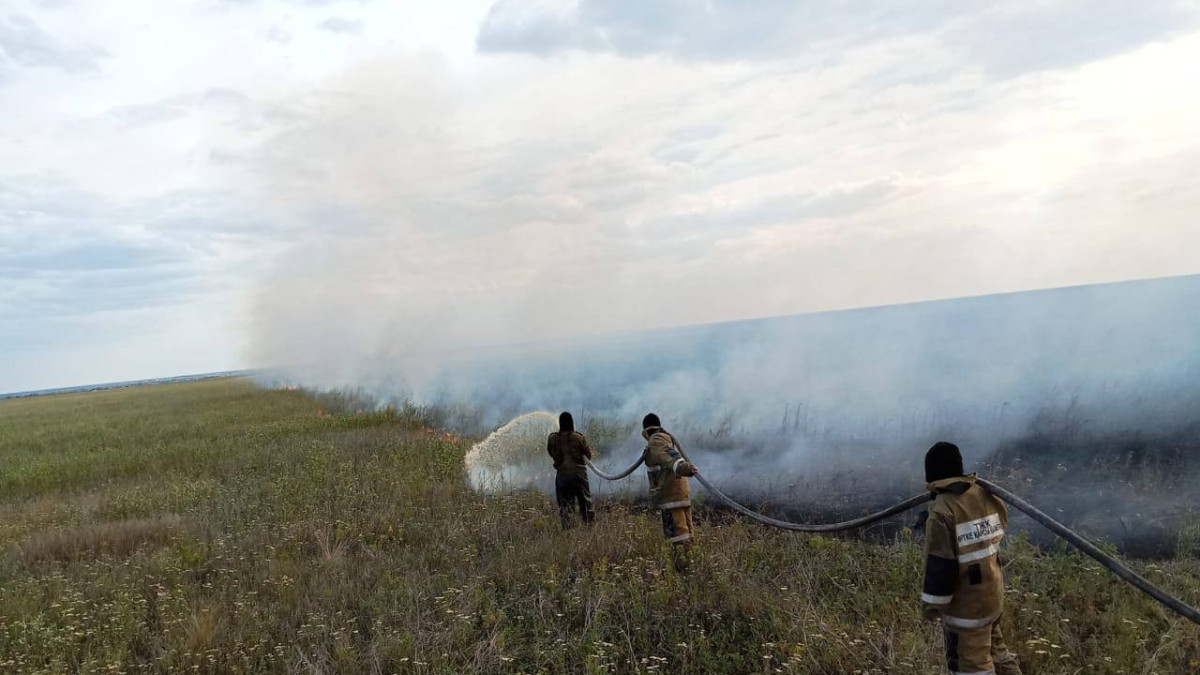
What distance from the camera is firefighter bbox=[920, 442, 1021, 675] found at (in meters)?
3.96

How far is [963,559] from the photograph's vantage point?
3973 mm

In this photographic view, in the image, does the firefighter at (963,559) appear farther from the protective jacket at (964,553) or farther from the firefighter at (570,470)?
the firefighter at (570,470)

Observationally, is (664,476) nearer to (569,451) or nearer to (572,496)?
(569,451)

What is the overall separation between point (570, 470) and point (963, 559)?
612cm

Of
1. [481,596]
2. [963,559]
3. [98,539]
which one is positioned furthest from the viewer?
[98,539]

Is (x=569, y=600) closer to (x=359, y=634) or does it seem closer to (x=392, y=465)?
(x=359, y=634)

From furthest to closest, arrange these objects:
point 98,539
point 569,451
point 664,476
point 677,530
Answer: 1. point 98,539
2. point 569,451
3. point 677,530
4. point 664,476

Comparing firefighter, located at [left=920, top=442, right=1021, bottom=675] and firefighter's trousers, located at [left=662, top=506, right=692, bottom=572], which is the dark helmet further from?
firefighter's trousers, located at [left=662, top=506, right=692, bottom=572]

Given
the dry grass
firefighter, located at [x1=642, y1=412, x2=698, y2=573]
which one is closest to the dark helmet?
firefighter, located at [x1=642, y1=412, x2=698, y2=573]

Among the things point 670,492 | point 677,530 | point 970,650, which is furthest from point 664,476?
point 970,650

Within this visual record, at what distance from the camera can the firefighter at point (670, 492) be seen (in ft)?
25.1

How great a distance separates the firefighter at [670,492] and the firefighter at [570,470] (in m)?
1.75

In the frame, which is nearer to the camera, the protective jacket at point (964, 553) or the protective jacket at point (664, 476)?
the protective jacket at point (964, 553)

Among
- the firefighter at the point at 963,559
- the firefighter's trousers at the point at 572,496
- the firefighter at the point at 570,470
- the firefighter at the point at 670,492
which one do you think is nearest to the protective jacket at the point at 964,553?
the firefighter at the point at 963,559
